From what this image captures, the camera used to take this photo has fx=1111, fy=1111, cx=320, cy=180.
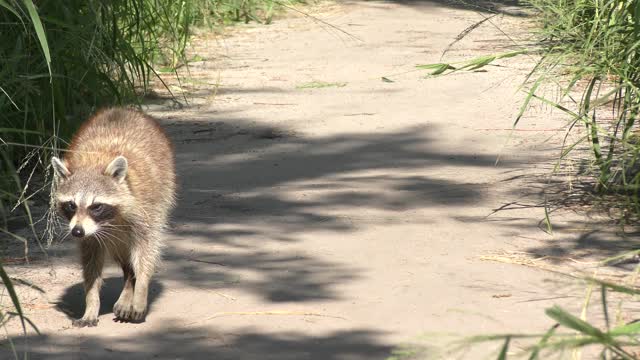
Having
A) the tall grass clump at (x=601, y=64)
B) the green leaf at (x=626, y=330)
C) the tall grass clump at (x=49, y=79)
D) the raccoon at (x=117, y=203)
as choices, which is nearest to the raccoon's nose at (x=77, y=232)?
the raccoon at (x=117, y=203)

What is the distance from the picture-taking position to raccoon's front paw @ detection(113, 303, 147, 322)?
4.88 metres

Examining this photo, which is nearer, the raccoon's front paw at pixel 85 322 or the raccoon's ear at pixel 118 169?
the raccoon's front paw at pixel 85 322

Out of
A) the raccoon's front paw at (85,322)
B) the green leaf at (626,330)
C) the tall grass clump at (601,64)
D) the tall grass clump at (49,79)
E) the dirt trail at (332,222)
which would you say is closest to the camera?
the green leaf at (626,330)

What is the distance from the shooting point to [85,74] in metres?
6.90

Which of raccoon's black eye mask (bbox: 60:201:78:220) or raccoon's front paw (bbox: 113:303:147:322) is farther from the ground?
raccoon's black eye mask (bbox: 60:201:78:220)

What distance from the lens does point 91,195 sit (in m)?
4.93

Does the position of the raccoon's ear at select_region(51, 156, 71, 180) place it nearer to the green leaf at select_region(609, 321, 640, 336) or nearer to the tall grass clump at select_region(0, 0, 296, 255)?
the tall grass clump at select_region(0, 0, 296, 255)

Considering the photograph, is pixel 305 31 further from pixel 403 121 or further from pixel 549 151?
pixel 549 151

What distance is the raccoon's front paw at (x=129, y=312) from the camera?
4883 millimetres

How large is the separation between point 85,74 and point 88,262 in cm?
213

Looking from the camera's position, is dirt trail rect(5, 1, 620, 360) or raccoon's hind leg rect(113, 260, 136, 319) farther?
raccoon's hind leg rect(113, 260, 136, 319)

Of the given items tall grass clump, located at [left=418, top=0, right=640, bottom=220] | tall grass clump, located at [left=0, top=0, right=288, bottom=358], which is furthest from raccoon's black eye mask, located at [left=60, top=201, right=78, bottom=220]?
tall grass clump, located at [left=418, top=0, right=640, bottom=220]

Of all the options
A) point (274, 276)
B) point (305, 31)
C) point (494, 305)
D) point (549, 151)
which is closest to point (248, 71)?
point (305, 31)

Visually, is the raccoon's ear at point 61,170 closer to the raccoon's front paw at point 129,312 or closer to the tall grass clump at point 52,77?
the raccoon's front paw at point 129,312
